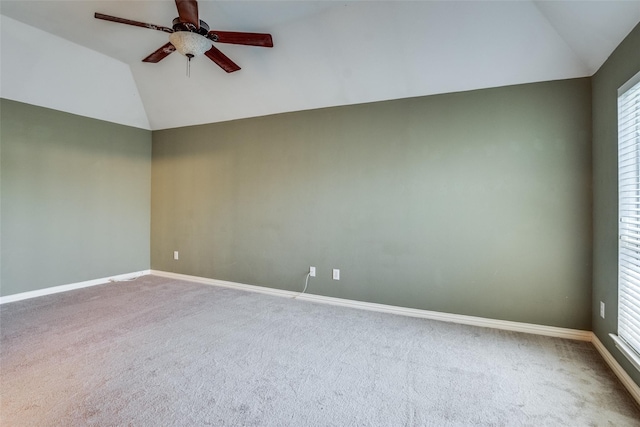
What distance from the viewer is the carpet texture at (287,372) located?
5.10 feet

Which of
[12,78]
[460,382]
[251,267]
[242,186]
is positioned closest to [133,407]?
[460,382]

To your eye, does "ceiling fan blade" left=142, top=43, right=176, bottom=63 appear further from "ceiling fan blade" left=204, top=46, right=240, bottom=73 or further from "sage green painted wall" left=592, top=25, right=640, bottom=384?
"sage green painted wall" left=592, top=25, right=640, bottom=384

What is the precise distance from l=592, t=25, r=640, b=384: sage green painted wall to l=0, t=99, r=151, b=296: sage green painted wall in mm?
5375

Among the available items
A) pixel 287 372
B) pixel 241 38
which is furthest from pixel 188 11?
pixel 287 372

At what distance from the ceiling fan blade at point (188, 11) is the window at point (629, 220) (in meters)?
2.71

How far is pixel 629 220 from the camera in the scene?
1.90 m

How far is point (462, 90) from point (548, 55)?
66cm

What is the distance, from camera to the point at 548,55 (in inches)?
95.3

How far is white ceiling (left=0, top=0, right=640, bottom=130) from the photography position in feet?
7.36

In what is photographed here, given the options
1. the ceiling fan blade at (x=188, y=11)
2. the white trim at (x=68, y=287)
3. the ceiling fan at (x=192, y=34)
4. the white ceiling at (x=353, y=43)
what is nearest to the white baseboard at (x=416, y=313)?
the white trim at (x=68, y=287)

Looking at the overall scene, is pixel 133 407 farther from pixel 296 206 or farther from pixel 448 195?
pixel 448 195

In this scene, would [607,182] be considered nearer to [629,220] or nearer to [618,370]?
[629,220]

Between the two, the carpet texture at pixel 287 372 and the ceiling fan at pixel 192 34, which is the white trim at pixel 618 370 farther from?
the ceiling fan at pixel 192 34

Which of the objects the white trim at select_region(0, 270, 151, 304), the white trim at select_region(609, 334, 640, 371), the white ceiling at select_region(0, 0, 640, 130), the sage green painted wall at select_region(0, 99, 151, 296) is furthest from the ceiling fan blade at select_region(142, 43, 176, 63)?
the white trim at select_region(609, 334, 640, 371)
